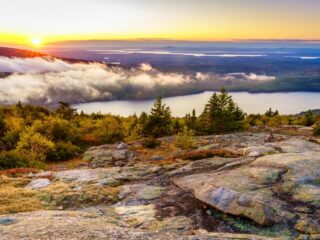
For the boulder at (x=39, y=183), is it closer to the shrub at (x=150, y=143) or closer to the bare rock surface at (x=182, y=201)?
the bare rock surface at (x=182, y=201)

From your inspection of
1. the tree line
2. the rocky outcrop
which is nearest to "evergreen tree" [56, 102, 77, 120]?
the tree line

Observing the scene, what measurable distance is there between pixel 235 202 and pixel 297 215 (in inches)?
103

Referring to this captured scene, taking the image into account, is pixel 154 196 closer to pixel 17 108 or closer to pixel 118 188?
pixel 118 188

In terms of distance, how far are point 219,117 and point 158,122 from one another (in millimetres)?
9928

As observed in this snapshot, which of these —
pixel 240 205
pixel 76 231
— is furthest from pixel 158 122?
pixel 76 231

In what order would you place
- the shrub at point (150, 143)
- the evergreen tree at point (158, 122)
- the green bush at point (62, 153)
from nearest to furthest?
the green bush at point (62, 153) → the shrub at point (150, 143) → the evergreen tree at point (158, 122)

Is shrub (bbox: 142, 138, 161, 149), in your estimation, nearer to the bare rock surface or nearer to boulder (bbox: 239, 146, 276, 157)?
the bare rock surface

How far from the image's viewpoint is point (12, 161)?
94.4 feet

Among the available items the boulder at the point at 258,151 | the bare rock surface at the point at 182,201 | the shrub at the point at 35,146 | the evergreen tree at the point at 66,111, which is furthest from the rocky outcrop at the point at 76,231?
the evergreen tree at the point at 66,111

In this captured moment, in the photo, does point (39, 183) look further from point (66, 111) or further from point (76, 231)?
point (66, 111)

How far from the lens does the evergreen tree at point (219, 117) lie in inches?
2188

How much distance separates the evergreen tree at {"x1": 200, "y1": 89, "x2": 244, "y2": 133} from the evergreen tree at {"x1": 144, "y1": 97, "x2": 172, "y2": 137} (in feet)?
23.4

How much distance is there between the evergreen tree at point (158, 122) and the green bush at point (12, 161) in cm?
2415

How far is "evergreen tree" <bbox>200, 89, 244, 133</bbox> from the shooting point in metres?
55.6
